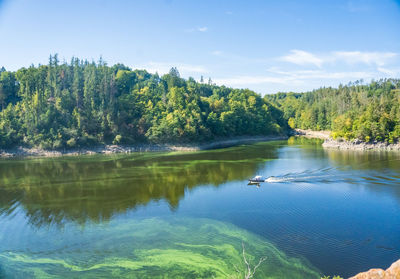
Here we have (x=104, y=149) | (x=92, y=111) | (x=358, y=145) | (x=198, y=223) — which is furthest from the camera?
(x=92, y=111)

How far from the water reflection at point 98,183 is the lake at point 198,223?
0.42ft

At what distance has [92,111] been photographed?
67.1 meters

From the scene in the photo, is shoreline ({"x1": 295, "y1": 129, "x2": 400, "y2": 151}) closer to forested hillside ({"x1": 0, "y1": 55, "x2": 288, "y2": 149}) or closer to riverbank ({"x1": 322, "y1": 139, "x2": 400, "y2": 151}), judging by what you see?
Result: riverbank ({"x1": 322, "y1": 139, "x2": 400, "y2": 151})

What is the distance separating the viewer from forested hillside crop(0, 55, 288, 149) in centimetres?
5959

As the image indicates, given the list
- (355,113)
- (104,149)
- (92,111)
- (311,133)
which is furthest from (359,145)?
(92,111)

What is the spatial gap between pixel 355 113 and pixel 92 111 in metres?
61.7

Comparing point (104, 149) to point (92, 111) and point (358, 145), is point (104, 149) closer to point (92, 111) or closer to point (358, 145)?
point (92, 111)

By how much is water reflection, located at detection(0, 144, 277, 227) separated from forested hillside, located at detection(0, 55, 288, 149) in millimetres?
12002

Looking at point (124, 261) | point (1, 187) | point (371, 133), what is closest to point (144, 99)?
point (1, 187)

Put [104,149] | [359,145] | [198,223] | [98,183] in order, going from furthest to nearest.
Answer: [104,149], [359,145], [98,183], [198,223]

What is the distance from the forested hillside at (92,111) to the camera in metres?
59.6

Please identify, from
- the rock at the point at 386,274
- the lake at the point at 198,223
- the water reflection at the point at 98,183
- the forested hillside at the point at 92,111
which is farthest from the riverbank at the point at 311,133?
the rock at the point at 386,274

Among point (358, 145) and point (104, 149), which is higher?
point (104, 149)

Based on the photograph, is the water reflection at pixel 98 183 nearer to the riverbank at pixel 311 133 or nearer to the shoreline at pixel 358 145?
Answer: the shoreline at pixel 358 145
